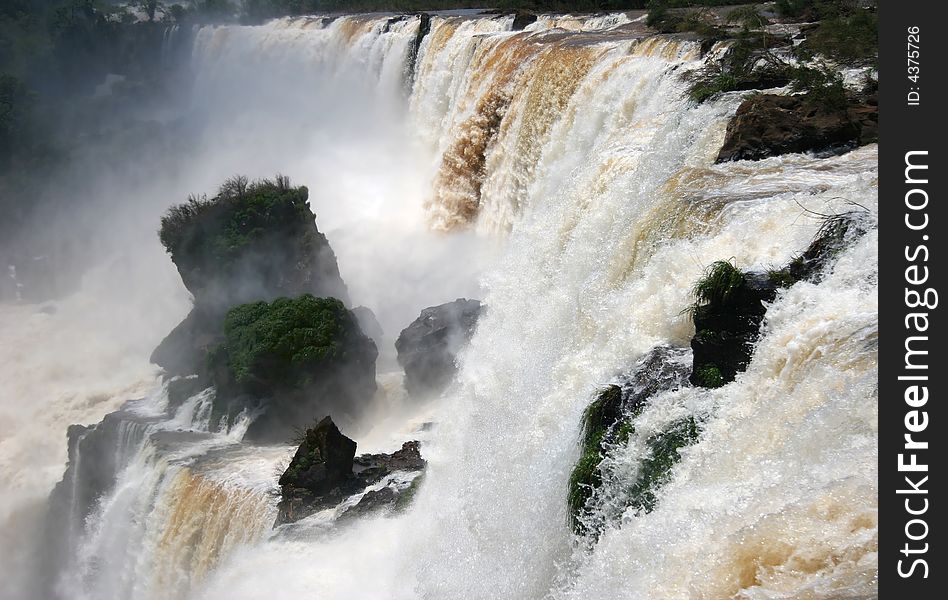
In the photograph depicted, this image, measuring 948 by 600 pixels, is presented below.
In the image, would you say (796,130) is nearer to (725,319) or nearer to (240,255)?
(725,319)

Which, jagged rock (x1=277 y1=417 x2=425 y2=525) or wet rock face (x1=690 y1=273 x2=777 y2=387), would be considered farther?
jagged rock (x1=277 y1=417 x2=425 y2=525)

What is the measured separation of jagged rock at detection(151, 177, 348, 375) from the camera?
15.9m

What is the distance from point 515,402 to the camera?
8.44 metres

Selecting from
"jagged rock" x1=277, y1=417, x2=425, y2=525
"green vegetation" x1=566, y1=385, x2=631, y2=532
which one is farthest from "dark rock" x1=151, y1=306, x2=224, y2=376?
"green vegetation" x1=566, y1=385, x2=631, y2=532

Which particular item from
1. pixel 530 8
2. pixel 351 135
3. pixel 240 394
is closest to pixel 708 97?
pixel 240 394

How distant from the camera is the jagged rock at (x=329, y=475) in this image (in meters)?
9.42

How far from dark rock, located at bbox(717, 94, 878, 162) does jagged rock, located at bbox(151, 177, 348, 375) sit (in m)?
9.79

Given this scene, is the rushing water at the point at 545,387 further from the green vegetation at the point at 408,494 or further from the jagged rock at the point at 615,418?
the green vegetation at the point at 408,494

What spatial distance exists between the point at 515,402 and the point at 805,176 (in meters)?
3.87

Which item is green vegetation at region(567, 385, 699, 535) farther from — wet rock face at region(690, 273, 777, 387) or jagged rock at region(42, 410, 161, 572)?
jagged rock at region(42, 410, 161, 572)

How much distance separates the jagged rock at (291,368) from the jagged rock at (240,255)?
258 cm

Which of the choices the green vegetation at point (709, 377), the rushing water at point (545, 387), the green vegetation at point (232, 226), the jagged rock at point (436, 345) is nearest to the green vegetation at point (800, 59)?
the rushing water at point (545, 387)

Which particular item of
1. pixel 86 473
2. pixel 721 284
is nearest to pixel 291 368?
pixel 86 473
